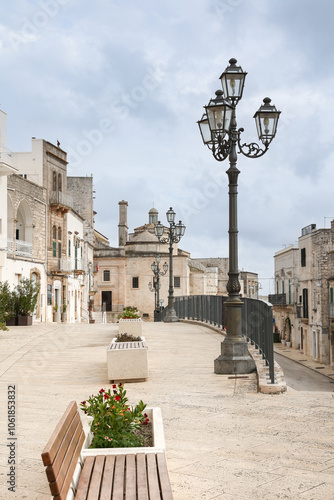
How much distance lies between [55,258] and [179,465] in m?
34.4

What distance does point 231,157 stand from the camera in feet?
33.9

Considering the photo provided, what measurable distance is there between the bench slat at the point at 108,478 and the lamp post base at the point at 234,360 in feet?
19.5

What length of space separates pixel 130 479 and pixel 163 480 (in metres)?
0.23

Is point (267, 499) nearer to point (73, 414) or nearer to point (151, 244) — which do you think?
point (73, 414)

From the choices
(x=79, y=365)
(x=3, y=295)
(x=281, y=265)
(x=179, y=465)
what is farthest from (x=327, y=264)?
(x=179, y=465)

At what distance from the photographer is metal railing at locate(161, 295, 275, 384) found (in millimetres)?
9031

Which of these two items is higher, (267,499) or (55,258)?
(55,258)

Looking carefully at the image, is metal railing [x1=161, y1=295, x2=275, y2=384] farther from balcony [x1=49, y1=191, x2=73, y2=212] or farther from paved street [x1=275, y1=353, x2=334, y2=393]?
balcony [x1=49, y1=191, x2=73, y2=212]

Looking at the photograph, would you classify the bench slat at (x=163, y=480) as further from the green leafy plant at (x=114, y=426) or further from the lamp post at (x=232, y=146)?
the lamp post at (x=232, y=146)

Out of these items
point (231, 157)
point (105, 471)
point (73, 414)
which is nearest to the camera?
point (105, 471)

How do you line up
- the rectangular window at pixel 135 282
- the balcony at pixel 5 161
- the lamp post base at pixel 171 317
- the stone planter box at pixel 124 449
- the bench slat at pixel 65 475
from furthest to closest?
the rectangular window at pixel 135 282, the balcony at pixel 5 161, the lamp post base at pixel 171 317, the stone planter box at pixel 124 449, the bench slat at pixel 65 475

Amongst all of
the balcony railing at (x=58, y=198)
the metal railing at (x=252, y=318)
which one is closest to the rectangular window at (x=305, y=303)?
the balcony railing at (x=58, y=198)

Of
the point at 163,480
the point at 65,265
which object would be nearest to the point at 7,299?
the point at 65,265

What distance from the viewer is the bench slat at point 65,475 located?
3.16 metres
